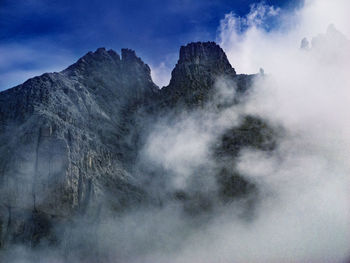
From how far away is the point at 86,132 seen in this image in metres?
48.7

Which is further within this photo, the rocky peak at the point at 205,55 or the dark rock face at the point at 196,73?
the rocky peak at the point at 205,55

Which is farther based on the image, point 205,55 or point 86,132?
point 205,55

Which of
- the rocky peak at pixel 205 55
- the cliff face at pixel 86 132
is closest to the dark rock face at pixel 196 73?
the rocky peak at pixel 205 55

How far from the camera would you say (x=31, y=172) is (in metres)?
40.8

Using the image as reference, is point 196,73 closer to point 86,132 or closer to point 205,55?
point 205,55

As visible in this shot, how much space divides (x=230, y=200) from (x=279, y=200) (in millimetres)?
6685

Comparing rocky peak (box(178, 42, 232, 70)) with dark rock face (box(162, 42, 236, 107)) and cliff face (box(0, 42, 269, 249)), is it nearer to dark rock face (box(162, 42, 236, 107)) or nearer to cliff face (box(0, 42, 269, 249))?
dark rock face (box(162, 42, 236, 107))

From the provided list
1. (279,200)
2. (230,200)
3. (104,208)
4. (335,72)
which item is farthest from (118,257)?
(335,72)

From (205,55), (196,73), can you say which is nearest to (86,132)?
(196,73)

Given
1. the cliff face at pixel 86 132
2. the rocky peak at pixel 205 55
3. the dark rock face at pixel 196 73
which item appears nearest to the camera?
the cliff face at pixel 86 132

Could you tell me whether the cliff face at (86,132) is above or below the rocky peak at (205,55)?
below

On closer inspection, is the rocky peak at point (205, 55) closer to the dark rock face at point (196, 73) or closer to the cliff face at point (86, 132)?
the dark rock face at point (196, 73)

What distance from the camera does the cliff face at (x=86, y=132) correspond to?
132 ft

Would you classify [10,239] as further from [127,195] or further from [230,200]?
[230,200]
